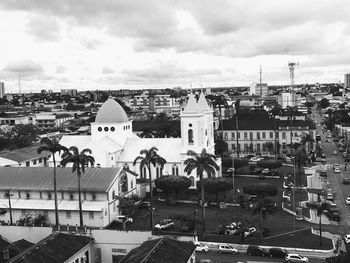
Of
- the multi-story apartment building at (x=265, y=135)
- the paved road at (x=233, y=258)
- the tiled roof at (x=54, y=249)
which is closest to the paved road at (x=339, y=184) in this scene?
the multi-story apartment building at (x=265, y=135)

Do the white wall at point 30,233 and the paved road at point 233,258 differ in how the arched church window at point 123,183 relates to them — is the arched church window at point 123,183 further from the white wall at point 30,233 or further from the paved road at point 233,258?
the white wall at point 30,233

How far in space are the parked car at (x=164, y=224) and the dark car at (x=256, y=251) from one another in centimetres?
1015

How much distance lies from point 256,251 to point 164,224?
11.3 metres

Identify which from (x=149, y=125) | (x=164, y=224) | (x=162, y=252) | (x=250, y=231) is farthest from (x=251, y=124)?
(x=162, y=252)

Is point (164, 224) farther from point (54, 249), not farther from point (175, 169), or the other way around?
point (54, 249)

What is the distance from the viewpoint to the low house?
4953 cm

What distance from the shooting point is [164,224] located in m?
46.9

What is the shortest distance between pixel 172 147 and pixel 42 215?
21.3 m

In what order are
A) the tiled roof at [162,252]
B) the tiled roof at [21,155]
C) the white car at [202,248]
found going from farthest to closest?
the tiled roof at [21,155] → the white car at [202,248] → the tiled roof at [162,252]

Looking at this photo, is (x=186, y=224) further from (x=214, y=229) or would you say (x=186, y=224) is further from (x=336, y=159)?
(x=336, y=159)

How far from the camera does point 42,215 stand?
164 feet

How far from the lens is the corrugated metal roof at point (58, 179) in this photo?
5109cm

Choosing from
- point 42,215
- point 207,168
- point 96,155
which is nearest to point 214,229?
point 207,168

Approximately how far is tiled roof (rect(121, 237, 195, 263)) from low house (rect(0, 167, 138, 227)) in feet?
59.7
